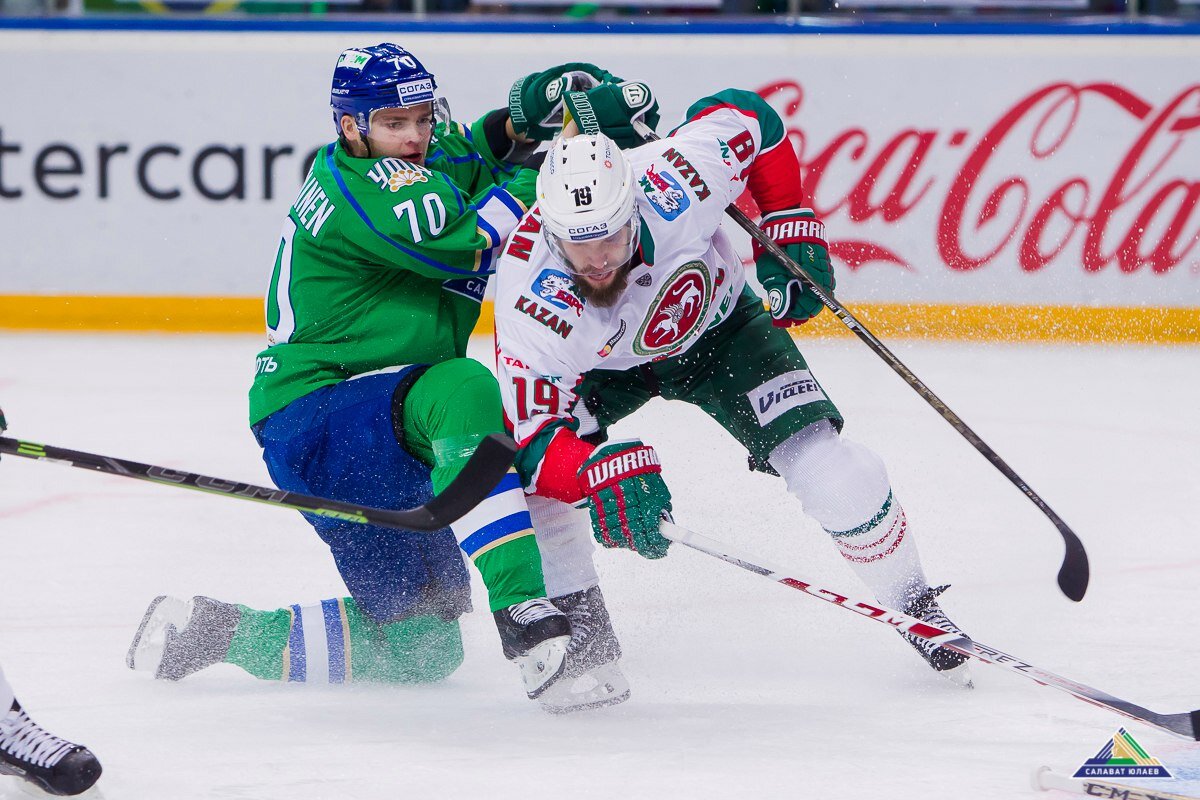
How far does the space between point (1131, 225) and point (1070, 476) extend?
187 cm

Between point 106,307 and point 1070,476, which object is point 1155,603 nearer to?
point 1070,476

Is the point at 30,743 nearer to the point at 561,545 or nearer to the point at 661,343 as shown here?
the point at 561,545

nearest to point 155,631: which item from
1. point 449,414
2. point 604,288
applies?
point 449,414

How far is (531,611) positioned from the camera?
2355 mm

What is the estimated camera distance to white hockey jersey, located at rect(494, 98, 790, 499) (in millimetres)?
2445

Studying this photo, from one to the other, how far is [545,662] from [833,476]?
0.59m

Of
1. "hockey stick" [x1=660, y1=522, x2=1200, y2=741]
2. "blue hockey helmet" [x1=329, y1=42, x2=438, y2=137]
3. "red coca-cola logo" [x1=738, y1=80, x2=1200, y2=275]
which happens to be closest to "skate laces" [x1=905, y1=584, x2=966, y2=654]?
"hockey stick" [x1=660, y1=522, x2=1200, y2=741]

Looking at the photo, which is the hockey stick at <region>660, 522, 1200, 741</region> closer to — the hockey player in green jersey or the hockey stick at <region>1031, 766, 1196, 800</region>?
the hockey stick at <region>1031, 766, 1196, 800</region>

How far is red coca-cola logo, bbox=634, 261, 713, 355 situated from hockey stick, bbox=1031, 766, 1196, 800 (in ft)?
2.97

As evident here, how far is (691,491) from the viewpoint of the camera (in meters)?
3.77

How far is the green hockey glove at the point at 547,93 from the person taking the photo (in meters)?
2.94

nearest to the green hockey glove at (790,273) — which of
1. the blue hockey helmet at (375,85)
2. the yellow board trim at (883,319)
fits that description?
the blue hockey helmet at (375,85)

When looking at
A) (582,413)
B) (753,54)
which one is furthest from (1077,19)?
(582,413)

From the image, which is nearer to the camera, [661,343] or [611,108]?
[661,343]
